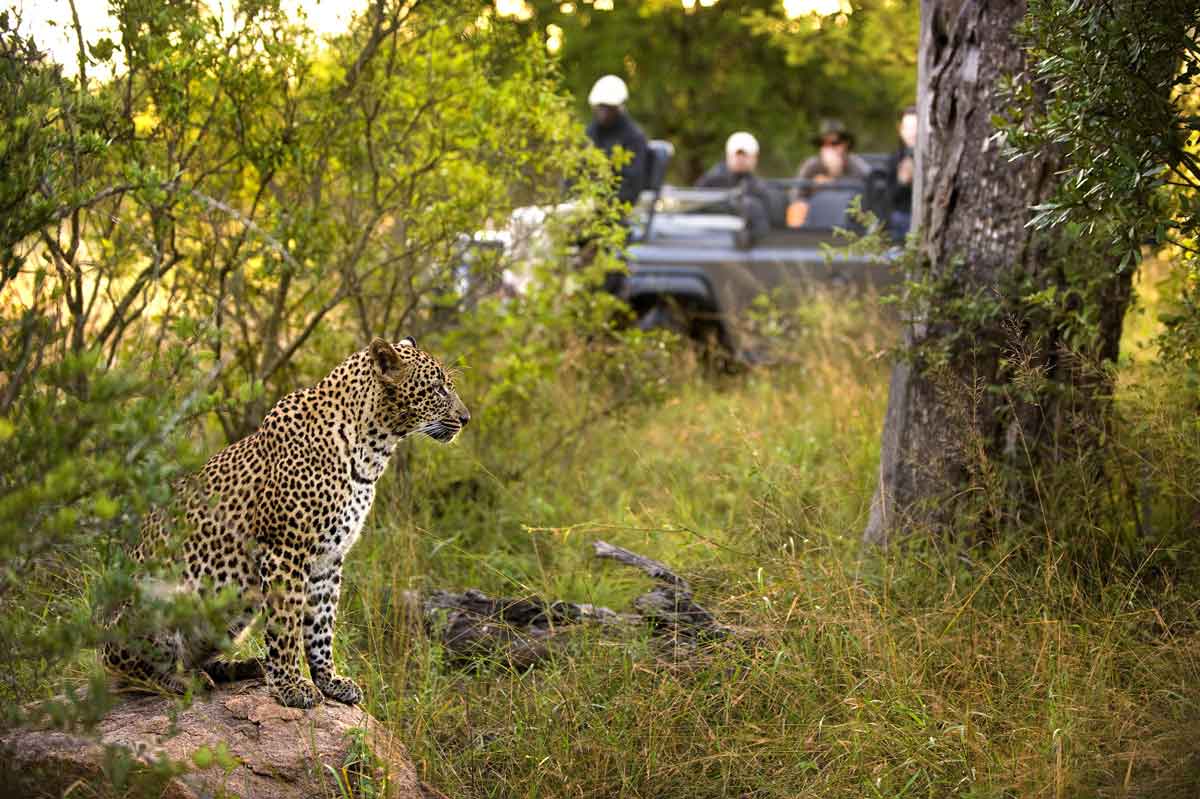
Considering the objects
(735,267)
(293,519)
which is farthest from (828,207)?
(293,519)

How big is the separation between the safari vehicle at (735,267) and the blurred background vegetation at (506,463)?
1.09 metres

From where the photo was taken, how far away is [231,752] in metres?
4.21

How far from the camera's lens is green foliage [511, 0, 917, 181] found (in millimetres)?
24609

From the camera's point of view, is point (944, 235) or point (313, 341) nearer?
point (944, 235)

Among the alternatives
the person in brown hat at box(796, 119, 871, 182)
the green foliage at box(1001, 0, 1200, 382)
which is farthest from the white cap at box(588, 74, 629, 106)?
the green foliage at box(1001, 0, 1200, 382)

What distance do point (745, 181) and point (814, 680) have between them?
28.0ft

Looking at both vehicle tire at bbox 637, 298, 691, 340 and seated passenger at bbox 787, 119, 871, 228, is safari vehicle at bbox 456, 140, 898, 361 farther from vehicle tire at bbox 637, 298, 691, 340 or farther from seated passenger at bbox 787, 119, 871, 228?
seated passenger at bbox 787, 119, 871, 228

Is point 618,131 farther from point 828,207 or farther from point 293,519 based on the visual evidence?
point 293,519

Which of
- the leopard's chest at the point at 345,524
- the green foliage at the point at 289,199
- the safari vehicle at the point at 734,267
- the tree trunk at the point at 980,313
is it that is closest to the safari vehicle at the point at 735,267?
the safari vehicle at the point at 734,267

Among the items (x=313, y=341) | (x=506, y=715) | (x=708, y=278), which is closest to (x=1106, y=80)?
(x=506, y=715)

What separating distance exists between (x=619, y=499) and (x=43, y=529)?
4.88 meters

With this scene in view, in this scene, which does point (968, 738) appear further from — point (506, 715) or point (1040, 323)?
point (1040, 323)

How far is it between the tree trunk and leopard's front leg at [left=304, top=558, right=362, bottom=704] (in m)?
2.45

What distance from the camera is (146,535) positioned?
4566 millimetres
